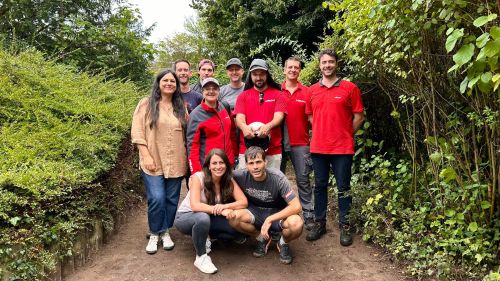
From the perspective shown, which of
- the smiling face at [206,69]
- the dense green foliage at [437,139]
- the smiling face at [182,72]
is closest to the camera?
the dense green foliage at [437,139]

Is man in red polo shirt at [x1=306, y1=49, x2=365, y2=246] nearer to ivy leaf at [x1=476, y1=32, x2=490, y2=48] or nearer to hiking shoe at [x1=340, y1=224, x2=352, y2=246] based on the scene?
hiking shoe at [x1=340, y1=224, x2=352, y2=246]

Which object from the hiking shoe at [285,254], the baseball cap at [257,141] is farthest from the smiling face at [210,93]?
the hiking shoe at [285,254]

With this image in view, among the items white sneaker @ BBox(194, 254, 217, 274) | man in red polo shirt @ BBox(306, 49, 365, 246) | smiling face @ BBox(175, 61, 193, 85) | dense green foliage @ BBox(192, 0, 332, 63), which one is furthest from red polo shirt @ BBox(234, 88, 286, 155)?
dense green foliage @ BBox(192, 0, 332, 63)

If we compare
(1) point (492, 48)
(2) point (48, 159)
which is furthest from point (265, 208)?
(1) point (492, 48)

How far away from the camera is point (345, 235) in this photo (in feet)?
14.3

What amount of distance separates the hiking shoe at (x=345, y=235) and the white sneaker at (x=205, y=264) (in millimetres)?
1502

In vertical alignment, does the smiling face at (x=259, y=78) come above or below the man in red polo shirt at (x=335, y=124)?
above

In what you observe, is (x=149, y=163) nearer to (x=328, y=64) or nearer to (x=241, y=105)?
(x=241, y=105)

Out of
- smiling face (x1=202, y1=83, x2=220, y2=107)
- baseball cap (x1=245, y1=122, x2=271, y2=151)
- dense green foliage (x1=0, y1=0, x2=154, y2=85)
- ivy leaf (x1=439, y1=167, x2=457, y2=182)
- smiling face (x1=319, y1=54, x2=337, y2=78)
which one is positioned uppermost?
dense green foliage (x1=0, y1=0, x2=154, y2=85)

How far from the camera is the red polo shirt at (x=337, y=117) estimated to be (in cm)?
414

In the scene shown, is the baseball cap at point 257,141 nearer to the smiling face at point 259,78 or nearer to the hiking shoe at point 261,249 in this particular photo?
the smiling face at point 259,78

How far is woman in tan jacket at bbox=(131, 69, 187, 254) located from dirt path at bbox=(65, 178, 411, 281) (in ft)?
0.83

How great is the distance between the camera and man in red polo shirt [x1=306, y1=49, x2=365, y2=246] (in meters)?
4.14

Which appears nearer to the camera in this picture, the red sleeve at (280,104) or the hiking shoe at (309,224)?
the red sleeve at (280,104)
